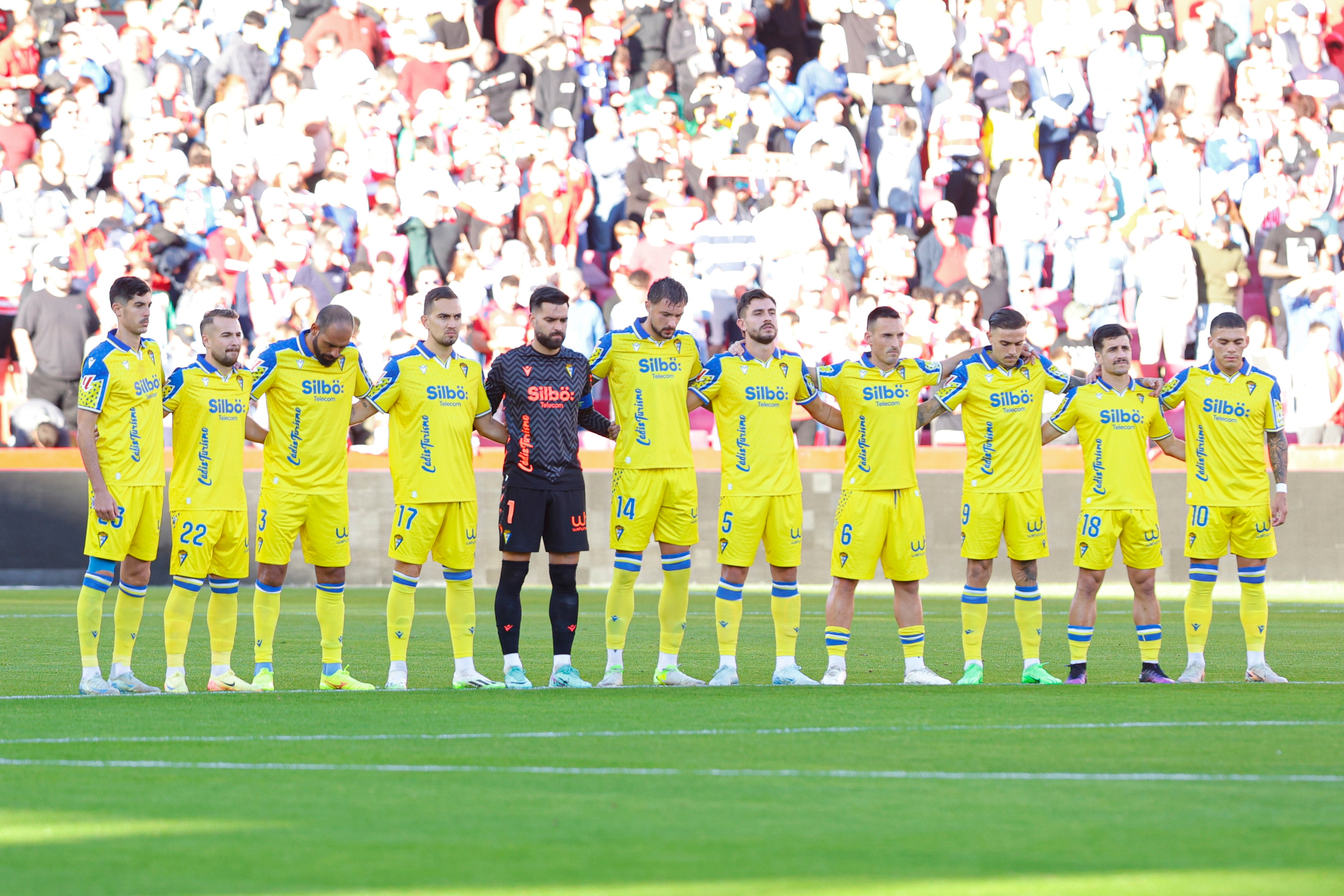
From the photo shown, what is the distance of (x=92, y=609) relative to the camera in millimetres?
9914

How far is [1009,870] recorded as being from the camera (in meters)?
4.94

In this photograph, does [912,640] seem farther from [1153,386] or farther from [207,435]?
[207,435]

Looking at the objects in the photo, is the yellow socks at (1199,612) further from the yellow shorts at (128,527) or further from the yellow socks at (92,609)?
the yellow socks at (92,609)

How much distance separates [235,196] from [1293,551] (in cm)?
1245

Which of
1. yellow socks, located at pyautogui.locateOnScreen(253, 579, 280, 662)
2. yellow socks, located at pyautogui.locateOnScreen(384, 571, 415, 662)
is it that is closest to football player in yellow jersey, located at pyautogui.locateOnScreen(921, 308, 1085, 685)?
yellow socks, located at pyautogui.locateOnScreen(384, 571, 415, 662)

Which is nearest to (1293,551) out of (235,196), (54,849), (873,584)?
(873,584)

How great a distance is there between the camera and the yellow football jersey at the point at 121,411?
32.9ft

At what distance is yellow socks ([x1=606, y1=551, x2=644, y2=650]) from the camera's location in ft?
33.8

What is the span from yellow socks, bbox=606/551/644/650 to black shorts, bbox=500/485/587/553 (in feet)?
0.85

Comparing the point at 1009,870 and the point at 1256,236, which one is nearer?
the point at 1009,870

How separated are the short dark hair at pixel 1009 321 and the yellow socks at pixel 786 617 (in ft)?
6.40

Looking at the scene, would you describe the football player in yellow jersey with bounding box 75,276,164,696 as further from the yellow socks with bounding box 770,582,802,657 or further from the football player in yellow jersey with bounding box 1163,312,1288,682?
the football player in yellow jersey with bounding box 1163,312,1288,682

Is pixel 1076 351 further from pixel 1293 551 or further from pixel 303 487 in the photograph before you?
pixel 303 487

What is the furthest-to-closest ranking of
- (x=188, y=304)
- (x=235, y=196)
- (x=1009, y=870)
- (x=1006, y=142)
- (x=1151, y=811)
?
(x=1006, y=142) < (x=235, y=196) < (x=188, y=304) < (x=1151, y=811) < (x=1009, y=870)
